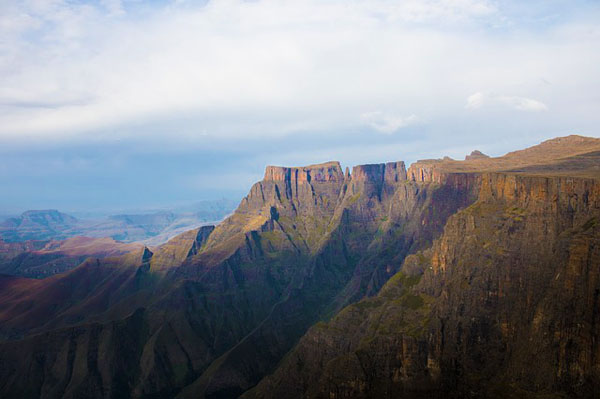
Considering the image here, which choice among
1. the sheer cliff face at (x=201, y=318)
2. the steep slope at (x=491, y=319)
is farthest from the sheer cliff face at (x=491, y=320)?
the sheer cliff face at (x=201, y=318)

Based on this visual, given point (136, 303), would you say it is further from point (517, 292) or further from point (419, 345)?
point (517, 292)

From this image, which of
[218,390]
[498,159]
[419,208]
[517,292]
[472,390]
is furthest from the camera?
[419,208]

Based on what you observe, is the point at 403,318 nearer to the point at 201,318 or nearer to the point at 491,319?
the point at 491,319

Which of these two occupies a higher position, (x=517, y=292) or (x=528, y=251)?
(x=528, y=251)

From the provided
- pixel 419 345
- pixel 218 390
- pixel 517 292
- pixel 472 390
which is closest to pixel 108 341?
pixel 218 390

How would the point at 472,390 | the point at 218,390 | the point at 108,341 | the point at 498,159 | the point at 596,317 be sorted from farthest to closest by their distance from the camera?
the point at 498,159 → the point at 108,341 → the point at 218,390 → the point at 472,390 → the point at 596,317

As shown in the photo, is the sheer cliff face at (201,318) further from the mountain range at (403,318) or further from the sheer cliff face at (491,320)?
the sheer cliff face at (491,320)
